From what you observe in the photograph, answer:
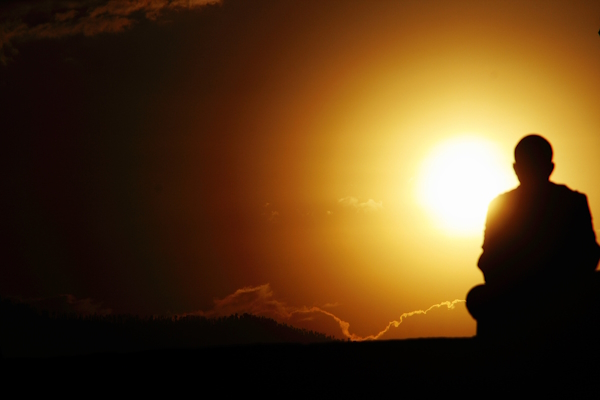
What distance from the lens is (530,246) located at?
363 cm

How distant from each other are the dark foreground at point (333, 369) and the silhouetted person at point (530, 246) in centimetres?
31

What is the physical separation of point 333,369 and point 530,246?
71.9 inches

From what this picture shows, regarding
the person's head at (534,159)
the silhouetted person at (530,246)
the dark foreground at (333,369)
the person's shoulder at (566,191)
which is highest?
the person's head at (534,159)

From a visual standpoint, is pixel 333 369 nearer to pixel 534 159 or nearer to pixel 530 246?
pixel 530 246

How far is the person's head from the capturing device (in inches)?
144

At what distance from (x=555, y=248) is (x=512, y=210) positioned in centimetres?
42

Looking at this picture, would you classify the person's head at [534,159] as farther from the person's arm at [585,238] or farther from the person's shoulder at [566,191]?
the person's arm at [585,238]

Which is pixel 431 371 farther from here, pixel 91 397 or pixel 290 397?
pixel 91 397

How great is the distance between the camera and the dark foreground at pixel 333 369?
9.23 ft

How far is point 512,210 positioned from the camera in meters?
3.75

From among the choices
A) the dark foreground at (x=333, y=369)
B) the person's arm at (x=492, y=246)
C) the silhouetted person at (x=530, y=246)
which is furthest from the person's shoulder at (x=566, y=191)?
the dark foreground at (x=333, y=369)

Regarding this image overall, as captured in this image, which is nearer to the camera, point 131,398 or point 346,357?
point 131,398

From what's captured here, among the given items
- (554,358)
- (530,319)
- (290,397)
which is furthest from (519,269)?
(290,397)

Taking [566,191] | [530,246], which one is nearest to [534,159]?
[566,191]
